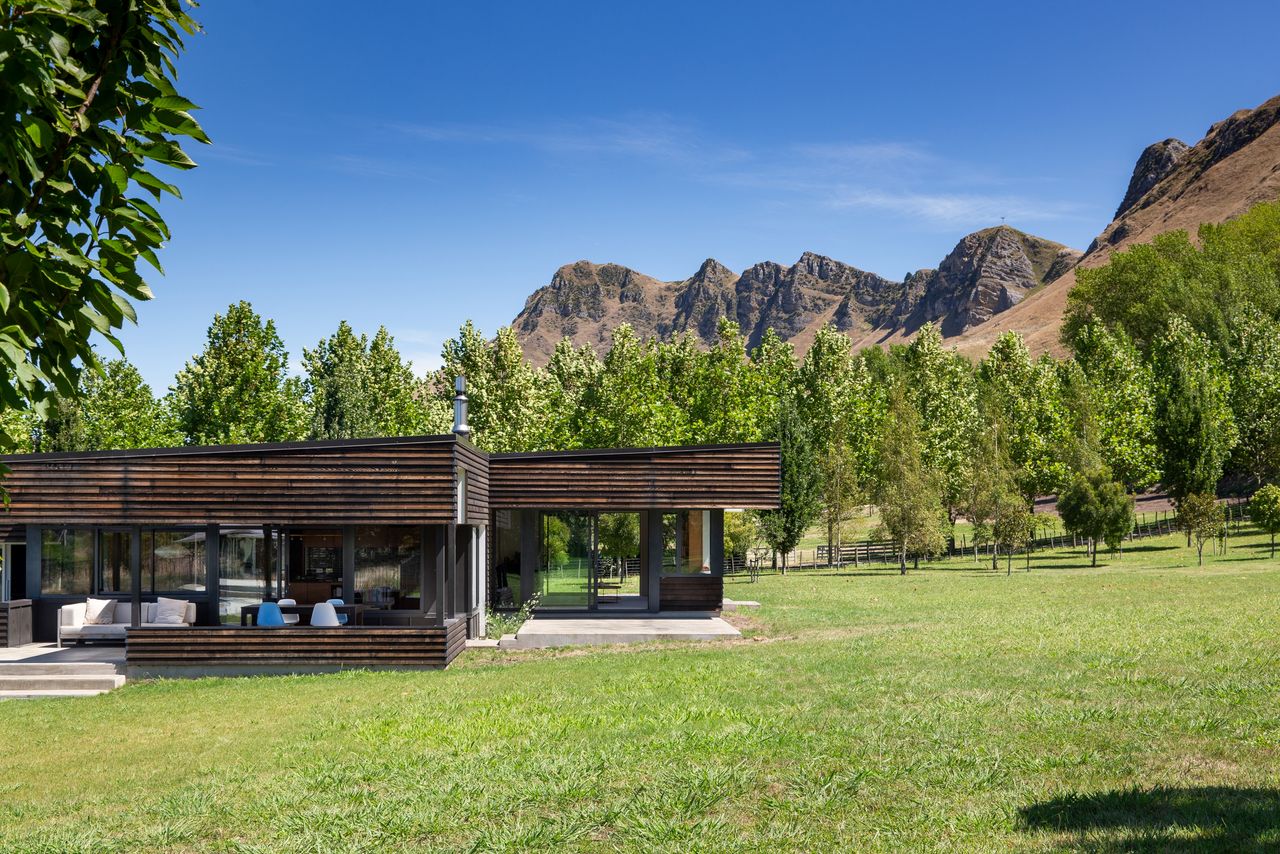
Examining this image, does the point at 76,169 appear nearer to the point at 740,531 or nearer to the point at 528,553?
the point at 528,553

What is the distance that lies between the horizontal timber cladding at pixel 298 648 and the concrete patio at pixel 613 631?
2736 millimetres

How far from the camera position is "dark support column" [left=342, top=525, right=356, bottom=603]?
17469mm

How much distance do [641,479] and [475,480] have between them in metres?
4.12

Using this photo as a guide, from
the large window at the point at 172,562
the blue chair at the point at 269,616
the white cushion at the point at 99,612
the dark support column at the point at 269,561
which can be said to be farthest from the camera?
the white cushion at the point at 99,612

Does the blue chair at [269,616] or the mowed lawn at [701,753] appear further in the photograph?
the blue chair at [269,616]

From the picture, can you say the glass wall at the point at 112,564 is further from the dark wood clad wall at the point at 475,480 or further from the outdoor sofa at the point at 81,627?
the dark wood clad wall at the point at 475,480

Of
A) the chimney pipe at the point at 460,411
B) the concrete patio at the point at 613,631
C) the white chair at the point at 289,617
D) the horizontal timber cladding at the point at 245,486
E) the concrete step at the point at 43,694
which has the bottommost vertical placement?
the concrete step at the point at 43,694

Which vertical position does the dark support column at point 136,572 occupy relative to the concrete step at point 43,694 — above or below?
above

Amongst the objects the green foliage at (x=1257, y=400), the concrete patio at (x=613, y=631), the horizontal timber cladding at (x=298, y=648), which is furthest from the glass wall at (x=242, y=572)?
the green foliage at (x=1257, y=400)

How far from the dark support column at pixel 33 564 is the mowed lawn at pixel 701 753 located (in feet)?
16.5

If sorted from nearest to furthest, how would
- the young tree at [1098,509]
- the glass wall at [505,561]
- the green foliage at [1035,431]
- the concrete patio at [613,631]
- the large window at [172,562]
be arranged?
1. the large window at [172,562]
2. the concrete patio at [613,631]
3. the glass wall at [505,561]
4. the young tree at [1098,509]
5. the green foliage at [1035,431]

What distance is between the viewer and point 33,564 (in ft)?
60.8

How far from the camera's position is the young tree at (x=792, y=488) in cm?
3959

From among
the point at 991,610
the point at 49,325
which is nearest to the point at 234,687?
the point at 49,325
